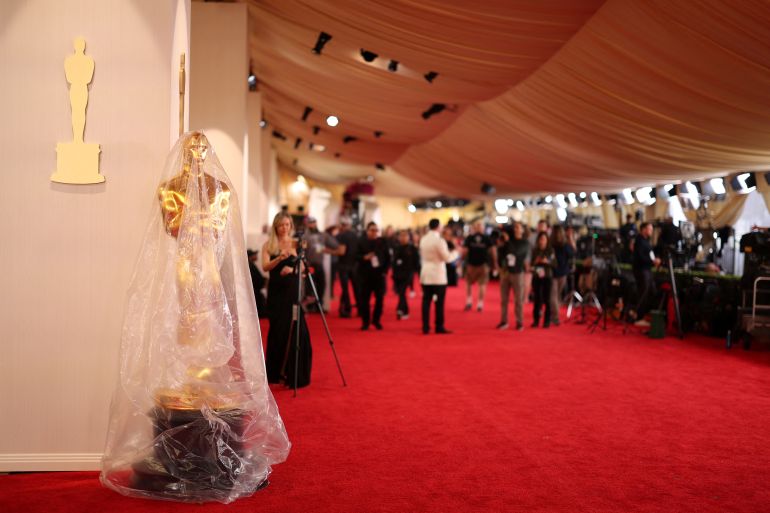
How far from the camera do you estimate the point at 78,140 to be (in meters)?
4.28

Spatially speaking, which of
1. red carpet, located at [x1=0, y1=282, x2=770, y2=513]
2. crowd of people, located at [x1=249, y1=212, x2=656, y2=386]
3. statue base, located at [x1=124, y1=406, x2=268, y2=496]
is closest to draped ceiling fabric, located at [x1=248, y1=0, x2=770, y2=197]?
crowd of people, located at [x1=249, y1=212, x2=656, y2=386]

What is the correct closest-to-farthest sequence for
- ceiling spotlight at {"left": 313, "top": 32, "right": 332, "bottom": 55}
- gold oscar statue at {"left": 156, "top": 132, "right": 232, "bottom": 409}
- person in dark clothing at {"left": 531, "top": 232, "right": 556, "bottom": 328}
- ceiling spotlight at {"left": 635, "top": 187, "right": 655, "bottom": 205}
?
gold oscar statue at {"left": 156, "top": 132, "right": 232, "bottom": 409} → ceiling spotlight at {"left": 313, "top": 32, "right": 332, "bottom": 55} → person in dark clothing at {"left": 531, "top": 232, "right": 556, "bottom": 328} → ceiling spotlight at {"left": 635, "top": 187, "right": 655, "bottom": 205}

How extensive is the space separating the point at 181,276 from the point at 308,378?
2972mm

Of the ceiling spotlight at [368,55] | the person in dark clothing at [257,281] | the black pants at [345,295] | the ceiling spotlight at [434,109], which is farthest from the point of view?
the black pants at [345,295]

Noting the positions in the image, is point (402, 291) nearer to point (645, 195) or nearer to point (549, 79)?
point (549, 79)

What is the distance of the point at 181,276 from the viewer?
4055 mm

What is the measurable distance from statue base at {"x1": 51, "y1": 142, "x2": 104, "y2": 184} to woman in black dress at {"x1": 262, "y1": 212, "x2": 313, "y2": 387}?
2.46m

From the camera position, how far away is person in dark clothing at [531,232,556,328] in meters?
11.2

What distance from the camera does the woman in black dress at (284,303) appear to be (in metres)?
6.68

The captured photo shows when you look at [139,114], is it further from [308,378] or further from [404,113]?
[404,113]

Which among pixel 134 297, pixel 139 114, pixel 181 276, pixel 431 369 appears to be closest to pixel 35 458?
pixel 134 297

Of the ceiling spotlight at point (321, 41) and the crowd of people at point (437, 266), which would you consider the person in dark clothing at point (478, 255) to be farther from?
the ceiling spotlight at point (321, 41)

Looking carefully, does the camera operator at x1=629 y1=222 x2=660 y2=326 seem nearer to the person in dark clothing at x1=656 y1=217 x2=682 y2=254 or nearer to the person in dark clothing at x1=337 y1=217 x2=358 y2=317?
the person in dark clothing at x1=656 y1=217 x2=682 y2=254

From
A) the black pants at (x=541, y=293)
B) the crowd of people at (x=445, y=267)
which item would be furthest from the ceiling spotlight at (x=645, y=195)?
the black pants at (x=541, y=293)
